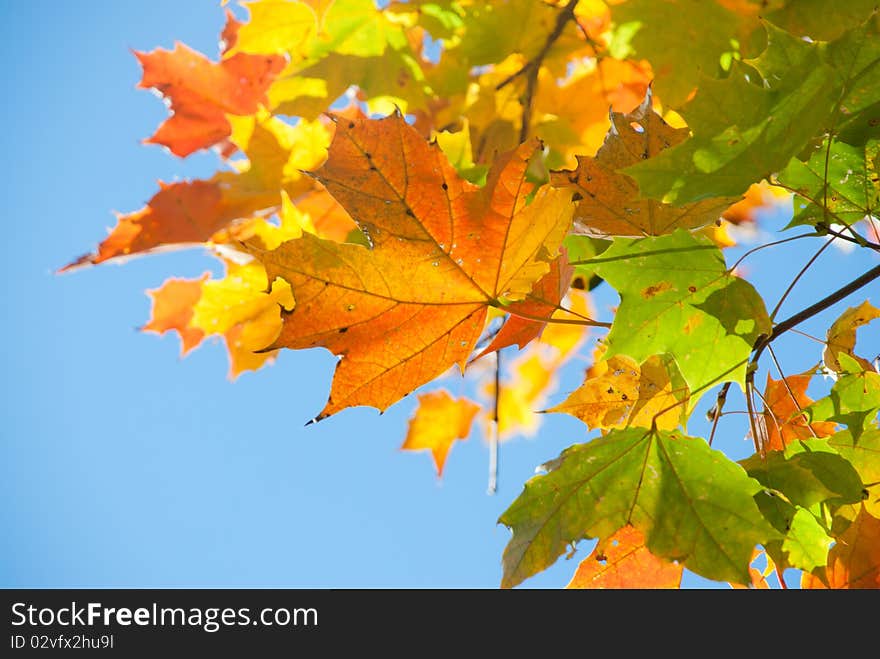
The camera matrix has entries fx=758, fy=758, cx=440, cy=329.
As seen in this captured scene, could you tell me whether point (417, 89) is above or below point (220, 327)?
above

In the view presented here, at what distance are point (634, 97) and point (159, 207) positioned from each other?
3.14 ft

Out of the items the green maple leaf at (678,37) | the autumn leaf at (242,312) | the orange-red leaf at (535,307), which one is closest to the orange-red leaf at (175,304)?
the autumn leaf at (242,312)

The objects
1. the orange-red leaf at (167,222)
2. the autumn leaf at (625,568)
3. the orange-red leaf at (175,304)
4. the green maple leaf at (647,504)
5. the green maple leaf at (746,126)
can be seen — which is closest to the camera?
the green maple leaf at (746,126)

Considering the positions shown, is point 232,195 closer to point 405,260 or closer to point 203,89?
point 203,89

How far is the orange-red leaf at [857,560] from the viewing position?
0.74 m

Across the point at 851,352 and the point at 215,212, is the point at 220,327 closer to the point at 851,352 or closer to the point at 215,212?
the point at 215,212

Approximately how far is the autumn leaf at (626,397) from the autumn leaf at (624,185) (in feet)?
0.48

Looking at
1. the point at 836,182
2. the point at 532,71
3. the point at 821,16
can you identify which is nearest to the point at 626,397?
the point at 836,182

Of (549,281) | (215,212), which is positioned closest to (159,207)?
(215,212)

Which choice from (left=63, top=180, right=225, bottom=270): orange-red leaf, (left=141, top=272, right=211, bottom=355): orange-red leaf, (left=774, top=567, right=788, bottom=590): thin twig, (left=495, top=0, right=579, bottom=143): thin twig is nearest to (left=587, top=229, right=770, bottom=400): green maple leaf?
(left=774, top=567, right=788, bottom=590): thin twig

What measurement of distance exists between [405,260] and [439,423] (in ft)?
4.03

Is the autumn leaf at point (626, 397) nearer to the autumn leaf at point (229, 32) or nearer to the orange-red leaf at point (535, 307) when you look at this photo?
the orange-red leaf at point (535, 307)

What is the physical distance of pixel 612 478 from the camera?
2.37 ft

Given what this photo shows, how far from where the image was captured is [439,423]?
1859mm
